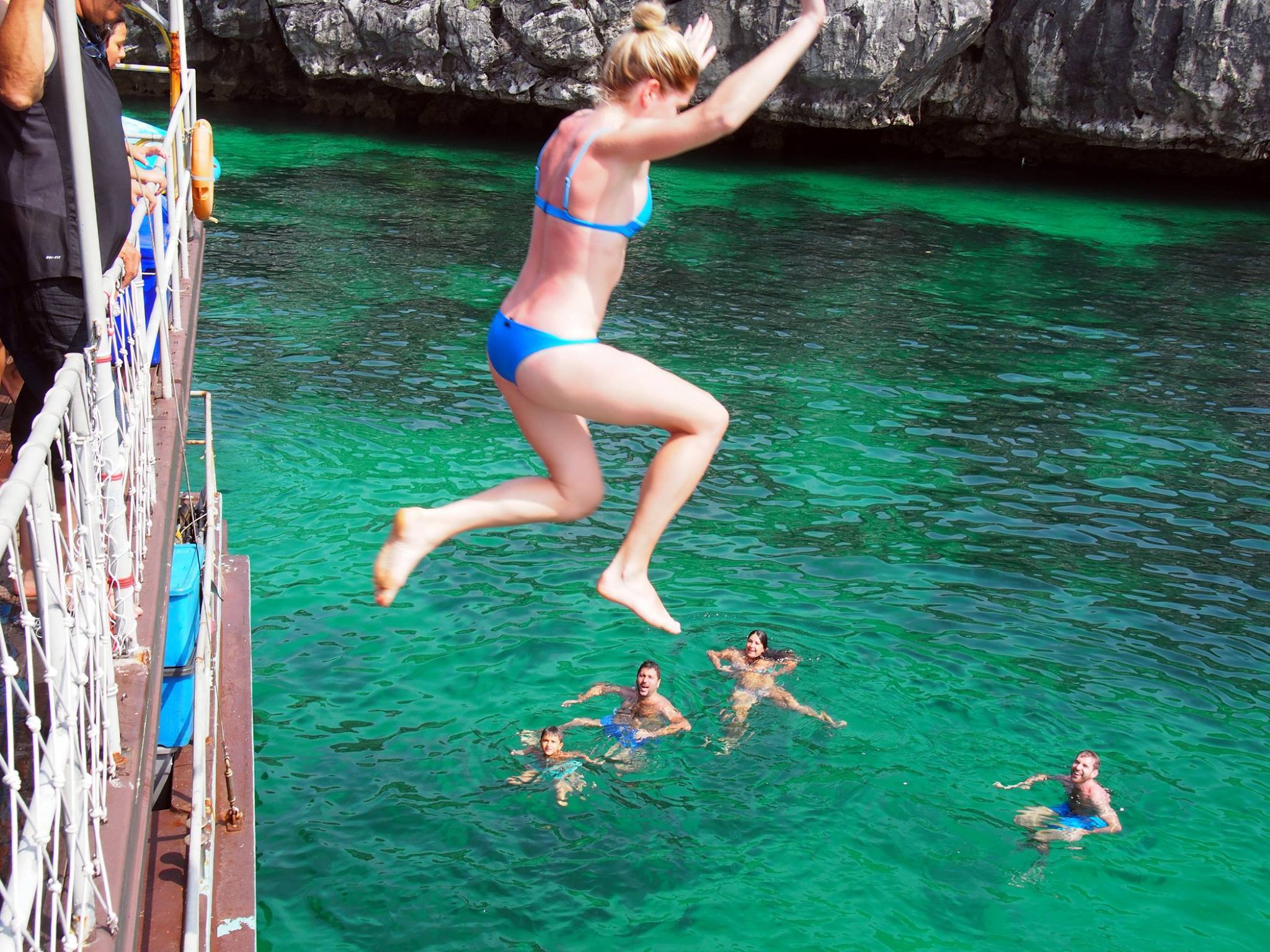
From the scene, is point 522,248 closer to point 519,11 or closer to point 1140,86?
point 519,11

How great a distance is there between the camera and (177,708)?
6734 mm

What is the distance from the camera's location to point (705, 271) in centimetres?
2277

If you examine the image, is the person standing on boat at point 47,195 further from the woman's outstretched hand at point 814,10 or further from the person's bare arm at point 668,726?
the person's bare arm at point 668,726

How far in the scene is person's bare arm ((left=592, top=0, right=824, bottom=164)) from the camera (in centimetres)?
383

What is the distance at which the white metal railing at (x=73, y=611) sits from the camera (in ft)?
9.92

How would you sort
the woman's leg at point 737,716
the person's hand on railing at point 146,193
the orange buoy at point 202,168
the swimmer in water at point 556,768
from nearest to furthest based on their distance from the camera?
the person's hand on railing at point 146,193
the swimmer in water at point 556,768
the woman's leg at point 737,716
the orange buoy at point 202,168

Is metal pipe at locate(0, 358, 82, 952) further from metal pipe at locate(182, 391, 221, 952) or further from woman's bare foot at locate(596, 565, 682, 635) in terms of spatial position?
woman's bare foot at locate(596, 565, 682, 635)

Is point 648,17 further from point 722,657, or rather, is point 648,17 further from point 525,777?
point 722,657

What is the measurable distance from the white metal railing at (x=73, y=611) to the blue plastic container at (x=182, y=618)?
0.88m

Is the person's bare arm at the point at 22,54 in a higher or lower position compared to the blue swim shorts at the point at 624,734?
higher

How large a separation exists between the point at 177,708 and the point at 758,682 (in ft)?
16.7

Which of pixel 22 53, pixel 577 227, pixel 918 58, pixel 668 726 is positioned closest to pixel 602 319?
pixel 577 227

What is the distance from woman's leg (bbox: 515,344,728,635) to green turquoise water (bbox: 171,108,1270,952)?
435 cm

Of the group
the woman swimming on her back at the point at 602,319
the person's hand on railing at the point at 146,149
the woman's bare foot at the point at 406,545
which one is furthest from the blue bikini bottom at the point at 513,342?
the person's hand on railing at the point at 146,149
